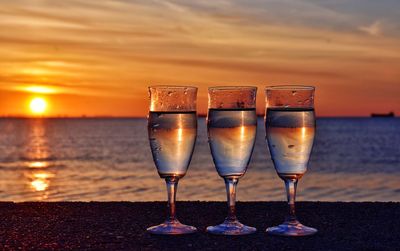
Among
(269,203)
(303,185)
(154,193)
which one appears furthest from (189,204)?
(303,185)

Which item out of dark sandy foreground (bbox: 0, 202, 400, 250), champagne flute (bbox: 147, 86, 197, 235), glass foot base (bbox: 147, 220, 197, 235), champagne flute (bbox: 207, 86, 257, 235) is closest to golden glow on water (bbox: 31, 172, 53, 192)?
dark sandy foreground (bbox: 0, 202, 400, 250)

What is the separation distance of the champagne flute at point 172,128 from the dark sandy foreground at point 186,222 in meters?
0.44

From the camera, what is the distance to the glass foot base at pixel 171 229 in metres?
4.53

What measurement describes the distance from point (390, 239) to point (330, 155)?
3006 inches

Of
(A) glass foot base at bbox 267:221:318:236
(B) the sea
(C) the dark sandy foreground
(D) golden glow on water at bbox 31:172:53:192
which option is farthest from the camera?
(D) golden glow on water at bbox 31:172:53:192

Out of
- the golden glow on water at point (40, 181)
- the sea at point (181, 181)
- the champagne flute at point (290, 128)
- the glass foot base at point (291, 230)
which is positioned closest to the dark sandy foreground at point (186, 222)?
the glass foot base at point (291, 230)

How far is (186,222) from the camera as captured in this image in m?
5.14

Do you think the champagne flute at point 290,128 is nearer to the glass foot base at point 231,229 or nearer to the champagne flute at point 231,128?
the champagne flute at point 231,128

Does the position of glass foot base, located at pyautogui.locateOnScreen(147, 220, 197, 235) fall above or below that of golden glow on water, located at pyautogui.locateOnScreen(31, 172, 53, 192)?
above

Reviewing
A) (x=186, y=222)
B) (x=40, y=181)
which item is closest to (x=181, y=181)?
(x=40, y=181)

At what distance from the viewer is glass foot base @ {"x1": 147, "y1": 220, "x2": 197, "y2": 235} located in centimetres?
453

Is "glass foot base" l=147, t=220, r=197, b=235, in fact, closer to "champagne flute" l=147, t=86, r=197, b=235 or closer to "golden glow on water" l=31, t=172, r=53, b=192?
"champagne flute" l=147, t=86, r=197, b=235

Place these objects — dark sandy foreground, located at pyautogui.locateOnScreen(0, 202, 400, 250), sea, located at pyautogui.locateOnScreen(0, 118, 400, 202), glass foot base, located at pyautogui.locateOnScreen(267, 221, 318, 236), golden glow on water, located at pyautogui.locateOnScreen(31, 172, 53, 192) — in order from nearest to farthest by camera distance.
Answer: dark sandy foreground, located at pyautogui.locateOnScreen(0, 202, 400, 250)
glass foot base, located at pyautogui.locateOnScreen(267, 221, 318, 236)
sea, located at pyautogui.locateOnScreen(0, 118, 400, 202)
golden glow on water, located at pyautogui.locateOnScreen(31, 172, 53, 192)

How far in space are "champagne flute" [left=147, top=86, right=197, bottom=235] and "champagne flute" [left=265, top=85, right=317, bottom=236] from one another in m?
0.46
